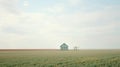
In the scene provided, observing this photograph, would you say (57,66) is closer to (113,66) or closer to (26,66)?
(26,66)

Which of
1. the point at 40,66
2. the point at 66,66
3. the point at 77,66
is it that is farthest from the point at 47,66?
the point at 77,66

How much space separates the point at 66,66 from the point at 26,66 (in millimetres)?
5028

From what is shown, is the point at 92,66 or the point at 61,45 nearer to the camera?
the point at 92,66

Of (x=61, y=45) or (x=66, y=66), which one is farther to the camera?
(x=61, y=45)

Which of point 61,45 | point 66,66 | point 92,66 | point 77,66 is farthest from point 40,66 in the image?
point 61,45

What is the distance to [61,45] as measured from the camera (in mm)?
124688

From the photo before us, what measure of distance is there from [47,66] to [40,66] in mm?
883

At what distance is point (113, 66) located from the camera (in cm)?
2308

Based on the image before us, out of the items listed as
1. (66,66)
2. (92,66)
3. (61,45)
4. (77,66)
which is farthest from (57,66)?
(61,45)

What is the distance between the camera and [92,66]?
22.9 m

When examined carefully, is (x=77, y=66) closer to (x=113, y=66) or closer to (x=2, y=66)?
(x=113, y=66)

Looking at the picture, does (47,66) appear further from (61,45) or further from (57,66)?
(61,45)

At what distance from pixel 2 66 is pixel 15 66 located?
1610 millimetres

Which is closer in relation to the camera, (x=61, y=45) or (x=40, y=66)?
(x=40, y=66)
